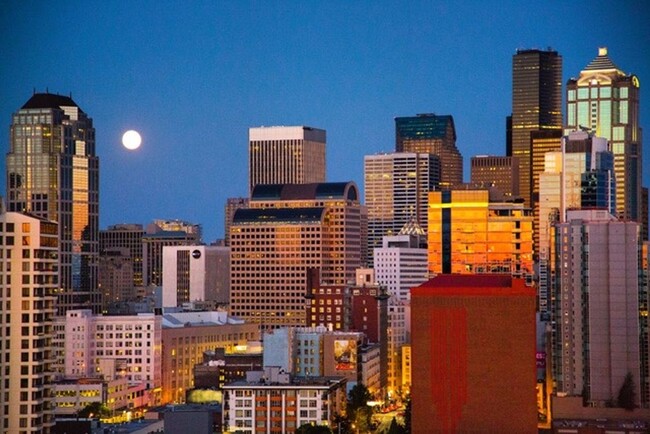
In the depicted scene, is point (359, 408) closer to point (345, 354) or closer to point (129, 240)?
point (345, 354)

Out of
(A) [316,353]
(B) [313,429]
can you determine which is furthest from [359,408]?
(A) [316,353]

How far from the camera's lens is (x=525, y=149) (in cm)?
10662

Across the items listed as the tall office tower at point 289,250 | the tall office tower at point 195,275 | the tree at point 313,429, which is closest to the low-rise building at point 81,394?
the tree at point 313,429

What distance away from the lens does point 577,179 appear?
255 feet

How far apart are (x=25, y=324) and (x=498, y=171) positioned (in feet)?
244

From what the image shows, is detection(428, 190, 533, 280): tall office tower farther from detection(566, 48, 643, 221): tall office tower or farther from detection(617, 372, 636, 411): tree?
detection(566, 48, 643, 221): tall office tower

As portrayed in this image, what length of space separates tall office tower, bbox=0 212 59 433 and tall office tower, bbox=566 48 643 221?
65.9 m

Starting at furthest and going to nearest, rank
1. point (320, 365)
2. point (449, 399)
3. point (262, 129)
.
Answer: point (262, 129) < point (320, 365) < point (449, 399)

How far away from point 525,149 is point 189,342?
50.8 meters

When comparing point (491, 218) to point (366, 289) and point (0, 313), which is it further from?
point (0, 313)

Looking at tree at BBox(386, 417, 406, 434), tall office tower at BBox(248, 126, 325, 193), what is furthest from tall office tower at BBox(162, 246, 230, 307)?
tree at BBox(386, 417, 406, 434)

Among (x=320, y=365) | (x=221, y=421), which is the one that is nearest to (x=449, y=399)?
(x=221, y=421)

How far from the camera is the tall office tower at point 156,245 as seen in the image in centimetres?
10600

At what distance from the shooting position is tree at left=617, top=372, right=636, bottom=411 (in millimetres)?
43344
